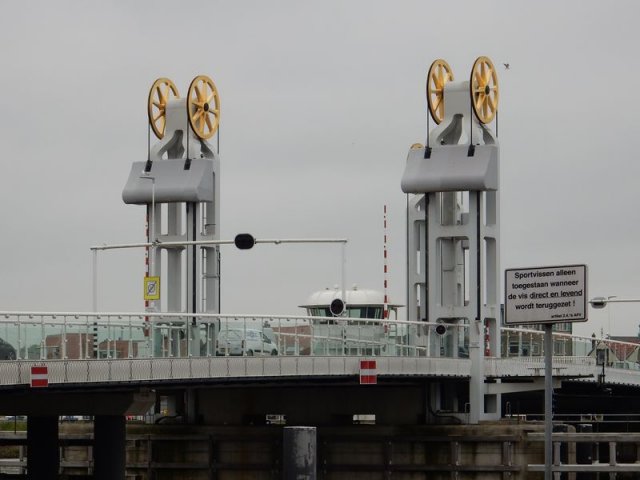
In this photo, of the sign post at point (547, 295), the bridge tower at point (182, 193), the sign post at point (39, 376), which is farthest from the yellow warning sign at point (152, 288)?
the sign post at point (547, 295)

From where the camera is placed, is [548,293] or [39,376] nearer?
[548,293]

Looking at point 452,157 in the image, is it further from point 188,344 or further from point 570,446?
point 188,344

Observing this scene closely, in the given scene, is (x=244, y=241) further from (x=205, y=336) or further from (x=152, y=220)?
(x=205, y=336)

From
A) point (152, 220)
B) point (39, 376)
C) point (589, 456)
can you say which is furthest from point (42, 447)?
point (589, 456)

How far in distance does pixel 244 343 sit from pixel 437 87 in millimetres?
15559

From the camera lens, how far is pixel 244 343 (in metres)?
56.2

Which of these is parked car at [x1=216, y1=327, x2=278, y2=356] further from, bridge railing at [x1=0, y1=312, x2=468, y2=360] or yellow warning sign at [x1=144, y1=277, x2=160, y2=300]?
yellow warning sign at [x1=144, y1=277, x2=160, y2=300]

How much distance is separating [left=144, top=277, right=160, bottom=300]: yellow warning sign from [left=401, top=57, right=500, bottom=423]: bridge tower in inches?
356

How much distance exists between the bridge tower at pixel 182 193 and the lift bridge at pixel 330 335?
0.07 m

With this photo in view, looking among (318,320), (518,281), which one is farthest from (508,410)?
(518,281)

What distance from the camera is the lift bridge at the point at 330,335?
179 feet

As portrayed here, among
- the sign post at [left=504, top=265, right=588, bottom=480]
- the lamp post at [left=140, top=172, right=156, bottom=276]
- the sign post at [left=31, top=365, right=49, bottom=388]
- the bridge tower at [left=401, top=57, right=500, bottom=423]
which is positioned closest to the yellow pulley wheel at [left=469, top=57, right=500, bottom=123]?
the bridge tower at [left=401, top=57, right=500, bottom=423]

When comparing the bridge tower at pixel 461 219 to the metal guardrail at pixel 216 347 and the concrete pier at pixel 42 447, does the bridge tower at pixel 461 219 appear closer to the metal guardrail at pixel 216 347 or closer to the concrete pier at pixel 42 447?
the metal guardrail at pixel 216 347

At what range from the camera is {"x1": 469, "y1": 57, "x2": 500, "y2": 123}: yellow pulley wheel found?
2618 inches
